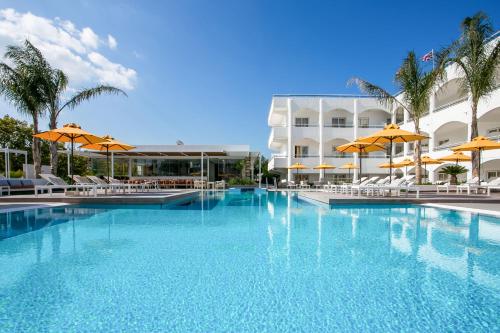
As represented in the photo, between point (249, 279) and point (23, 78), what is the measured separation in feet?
58.0

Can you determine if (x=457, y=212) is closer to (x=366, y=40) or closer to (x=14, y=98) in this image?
(x=366, y=40)

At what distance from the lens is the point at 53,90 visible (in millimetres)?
15531

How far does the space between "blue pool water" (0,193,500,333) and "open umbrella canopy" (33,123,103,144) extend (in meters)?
5.89

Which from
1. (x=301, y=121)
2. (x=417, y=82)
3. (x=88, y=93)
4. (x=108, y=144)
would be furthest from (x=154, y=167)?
(x=417, y=82)

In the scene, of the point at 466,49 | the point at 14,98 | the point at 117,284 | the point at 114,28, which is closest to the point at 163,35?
the point at 114,28

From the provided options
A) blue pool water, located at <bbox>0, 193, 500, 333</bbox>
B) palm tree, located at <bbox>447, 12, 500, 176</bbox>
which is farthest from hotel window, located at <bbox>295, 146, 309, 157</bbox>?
blue pool water, located at <bbox>0, 193, 500, 333</bbox>

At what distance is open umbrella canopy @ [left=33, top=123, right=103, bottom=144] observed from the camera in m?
11.5

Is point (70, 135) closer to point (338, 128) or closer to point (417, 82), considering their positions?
point (417, 82)

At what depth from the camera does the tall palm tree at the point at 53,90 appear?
598 inches

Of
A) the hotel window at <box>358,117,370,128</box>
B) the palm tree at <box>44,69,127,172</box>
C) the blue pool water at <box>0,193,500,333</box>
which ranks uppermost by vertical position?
the hotel window at <box>358,117,370,128</box>

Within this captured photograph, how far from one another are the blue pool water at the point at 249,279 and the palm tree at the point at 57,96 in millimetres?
11279

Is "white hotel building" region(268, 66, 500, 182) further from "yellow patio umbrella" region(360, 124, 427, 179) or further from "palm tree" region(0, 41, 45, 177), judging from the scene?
"palm tree" region(0, 41, 45, 177)

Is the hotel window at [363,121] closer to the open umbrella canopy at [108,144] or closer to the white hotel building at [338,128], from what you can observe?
the white hotel building at [338,128]

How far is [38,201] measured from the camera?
11.1m
